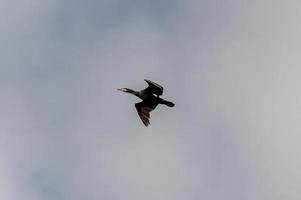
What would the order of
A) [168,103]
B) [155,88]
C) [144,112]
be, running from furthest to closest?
[144,112] < [168,103] < [155,88]

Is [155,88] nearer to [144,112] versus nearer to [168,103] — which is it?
[168,103]

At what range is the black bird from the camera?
124 meters

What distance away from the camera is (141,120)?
12875 centimetres

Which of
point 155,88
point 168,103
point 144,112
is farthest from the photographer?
point 144,112

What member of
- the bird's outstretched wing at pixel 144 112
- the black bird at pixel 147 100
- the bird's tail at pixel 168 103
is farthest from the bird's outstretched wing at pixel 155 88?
the bird's outstretched wing at pixel 144 112

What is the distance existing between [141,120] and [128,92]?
4.47 m

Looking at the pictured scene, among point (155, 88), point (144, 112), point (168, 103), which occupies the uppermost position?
point (168, 103)

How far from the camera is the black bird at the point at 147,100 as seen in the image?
406 ft

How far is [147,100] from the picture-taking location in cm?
12694

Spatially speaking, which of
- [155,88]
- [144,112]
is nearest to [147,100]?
[144,112]

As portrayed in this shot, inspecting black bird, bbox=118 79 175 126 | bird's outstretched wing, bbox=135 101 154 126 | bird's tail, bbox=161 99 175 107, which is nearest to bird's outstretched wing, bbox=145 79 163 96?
black bird, bbox=118 79 175 126

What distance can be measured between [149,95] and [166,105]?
3029 mm

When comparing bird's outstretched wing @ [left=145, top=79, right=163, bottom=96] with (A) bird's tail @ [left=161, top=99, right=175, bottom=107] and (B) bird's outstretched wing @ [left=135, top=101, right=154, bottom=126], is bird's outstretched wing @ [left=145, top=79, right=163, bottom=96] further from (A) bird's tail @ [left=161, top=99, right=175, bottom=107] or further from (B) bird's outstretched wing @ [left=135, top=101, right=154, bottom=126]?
(B) bird's outstretched wing @ [left=135, top=101, right=154, bottom=126]

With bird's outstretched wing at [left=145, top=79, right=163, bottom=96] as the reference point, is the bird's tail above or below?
above
